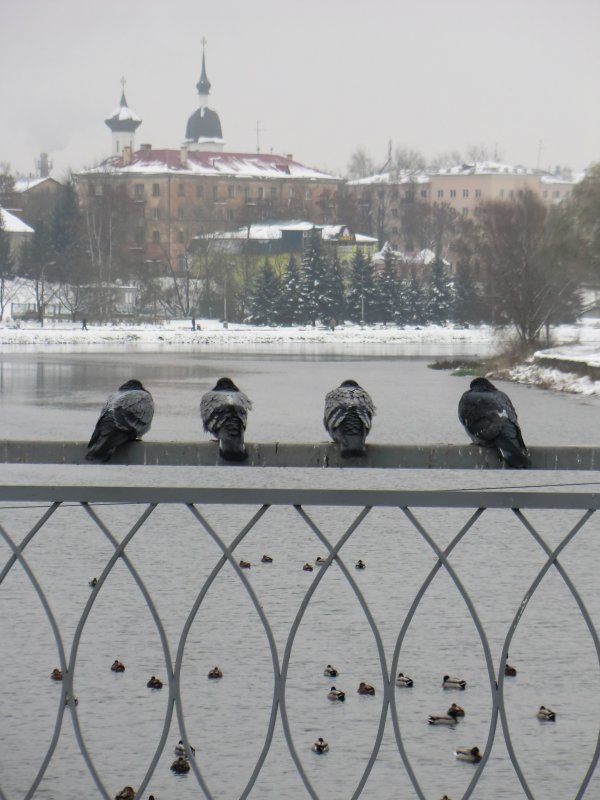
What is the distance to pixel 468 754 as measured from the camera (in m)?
6.01

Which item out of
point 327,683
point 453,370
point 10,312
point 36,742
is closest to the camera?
point 36,742

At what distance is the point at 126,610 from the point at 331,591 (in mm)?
1431

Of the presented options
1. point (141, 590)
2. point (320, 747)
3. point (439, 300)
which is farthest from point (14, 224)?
point (141, 590)

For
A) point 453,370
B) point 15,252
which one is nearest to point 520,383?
point 453,370

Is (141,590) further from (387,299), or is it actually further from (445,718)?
(387,299)

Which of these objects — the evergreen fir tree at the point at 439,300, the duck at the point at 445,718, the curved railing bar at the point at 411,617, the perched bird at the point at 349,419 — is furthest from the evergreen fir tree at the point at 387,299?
the curved railing bar at the point at 411,617

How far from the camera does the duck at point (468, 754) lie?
5.96 meters

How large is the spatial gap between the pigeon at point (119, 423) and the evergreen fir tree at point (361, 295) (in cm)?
8613

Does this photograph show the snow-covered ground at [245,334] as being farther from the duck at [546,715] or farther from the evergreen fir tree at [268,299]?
the duck at [546,715]

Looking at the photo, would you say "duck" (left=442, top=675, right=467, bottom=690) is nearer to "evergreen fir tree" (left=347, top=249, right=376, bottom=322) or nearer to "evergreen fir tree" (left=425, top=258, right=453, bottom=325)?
"evergreen fir tree" (left=347, top=249, right=376, bottom=322)

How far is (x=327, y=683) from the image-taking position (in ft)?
23.4

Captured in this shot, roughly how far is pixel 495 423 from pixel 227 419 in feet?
3.34

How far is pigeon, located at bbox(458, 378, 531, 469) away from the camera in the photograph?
5203 mm

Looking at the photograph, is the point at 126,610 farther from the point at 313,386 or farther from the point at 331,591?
the point at 313,386
